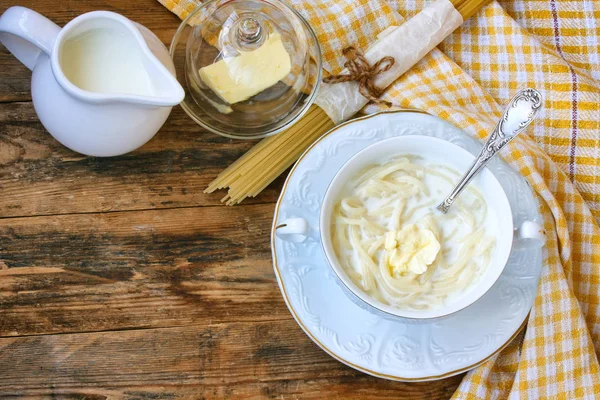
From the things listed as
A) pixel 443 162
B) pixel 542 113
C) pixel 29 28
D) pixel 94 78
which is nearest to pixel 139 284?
pixel 94 78

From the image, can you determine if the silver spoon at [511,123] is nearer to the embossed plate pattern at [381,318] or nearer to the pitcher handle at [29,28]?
the embossed plate pattern at [381,318]

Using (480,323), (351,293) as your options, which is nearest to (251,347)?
(351,293)

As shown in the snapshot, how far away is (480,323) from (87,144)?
0.80 meters

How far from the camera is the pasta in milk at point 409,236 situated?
1.29 meters

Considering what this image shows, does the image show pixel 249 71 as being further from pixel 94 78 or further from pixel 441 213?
pixel 441 213

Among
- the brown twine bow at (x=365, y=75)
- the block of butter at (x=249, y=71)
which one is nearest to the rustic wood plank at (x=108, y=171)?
the block of butter at (x=249, y=71)

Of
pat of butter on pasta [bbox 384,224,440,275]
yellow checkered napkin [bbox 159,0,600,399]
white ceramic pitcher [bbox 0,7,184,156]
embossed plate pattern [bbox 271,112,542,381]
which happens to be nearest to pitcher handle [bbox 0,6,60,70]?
white ceramic pitcher [bbox 0,7,184,156]

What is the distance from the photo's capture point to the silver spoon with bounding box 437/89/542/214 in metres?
1.19

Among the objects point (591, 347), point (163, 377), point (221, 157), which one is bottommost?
point (163, 377)

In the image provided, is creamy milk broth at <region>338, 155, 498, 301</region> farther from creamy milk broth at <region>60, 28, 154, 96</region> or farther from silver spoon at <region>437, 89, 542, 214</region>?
creamy milk broth at <region>60, 28, 154, 96</region>

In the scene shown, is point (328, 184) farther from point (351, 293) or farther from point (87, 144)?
point (87, 144)

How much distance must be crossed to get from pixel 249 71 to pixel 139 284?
1.57 feet

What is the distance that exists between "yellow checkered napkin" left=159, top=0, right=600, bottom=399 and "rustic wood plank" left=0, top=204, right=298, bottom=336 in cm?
Answer: 42

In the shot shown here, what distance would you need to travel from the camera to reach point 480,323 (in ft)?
4.48
